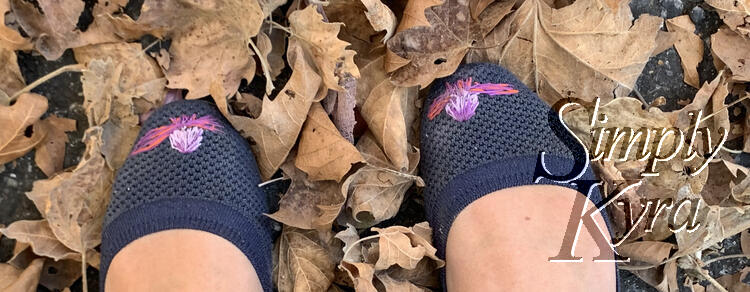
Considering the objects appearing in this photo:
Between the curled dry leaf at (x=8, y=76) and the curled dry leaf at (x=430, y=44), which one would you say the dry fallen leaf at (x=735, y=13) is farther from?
the curled dry leaf at (x=8, y=76)

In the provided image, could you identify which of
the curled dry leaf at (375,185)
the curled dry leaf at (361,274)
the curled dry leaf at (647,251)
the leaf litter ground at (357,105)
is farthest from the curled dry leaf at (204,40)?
the curled dry leaf at (647,251)

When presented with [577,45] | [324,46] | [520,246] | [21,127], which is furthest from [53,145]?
[577,45]

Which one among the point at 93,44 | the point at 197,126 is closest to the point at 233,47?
the point at 197,126

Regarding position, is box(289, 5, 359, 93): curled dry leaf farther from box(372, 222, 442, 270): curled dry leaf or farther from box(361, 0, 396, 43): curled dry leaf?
box(372, 222, 442, 270): curled dry leaf

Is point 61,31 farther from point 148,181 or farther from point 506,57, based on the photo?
point 506,57

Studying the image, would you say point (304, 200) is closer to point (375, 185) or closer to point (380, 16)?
point (375, 185)

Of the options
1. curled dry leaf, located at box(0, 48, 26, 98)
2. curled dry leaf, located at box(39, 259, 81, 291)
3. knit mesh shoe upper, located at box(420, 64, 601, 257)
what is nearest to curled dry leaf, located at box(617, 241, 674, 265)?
knit mesh shoe upper, located at box(420, 64, 601, 257)
